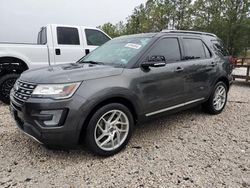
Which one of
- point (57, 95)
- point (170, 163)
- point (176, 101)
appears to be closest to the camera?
point (57, 95)

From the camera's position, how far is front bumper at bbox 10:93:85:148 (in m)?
2.94

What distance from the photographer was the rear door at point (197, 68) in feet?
14.3

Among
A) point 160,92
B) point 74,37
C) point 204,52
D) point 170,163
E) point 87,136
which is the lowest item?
point 170,163

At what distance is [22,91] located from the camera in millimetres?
3232

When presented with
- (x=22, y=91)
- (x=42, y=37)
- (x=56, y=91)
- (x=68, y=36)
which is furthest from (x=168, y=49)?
(x=42, y=37)

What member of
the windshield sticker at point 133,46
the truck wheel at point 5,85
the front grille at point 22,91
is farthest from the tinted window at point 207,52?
the truck wheel at point 5,85

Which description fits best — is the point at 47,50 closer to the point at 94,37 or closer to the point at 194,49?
the point at 94,37

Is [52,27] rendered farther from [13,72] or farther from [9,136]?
[9,136]

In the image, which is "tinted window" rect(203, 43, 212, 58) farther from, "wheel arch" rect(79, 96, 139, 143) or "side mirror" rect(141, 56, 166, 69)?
"wheel arch" rect(79, 96, 139, 143)

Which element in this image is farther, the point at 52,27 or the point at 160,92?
A: the point at 52,27

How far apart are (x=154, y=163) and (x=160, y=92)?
3.66 feet

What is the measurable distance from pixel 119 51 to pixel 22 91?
64.1 inches

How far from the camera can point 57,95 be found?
2.96m

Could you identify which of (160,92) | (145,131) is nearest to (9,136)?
(145,131)
